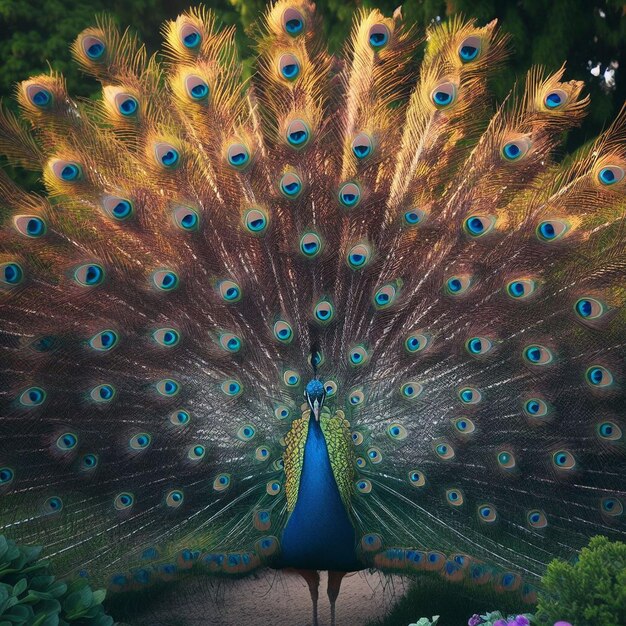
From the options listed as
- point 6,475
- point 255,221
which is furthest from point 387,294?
point 6,475

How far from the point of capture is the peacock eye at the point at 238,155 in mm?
3510

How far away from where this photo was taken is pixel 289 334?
12.4 feet

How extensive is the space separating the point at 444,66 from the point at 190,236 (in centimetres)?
143

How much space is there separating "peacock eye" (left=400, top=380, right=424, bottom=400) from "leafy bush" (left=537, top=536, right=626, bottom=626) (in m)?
1.41

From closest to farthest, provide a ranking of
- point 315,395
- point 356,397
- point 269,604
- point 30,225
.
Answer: point 315,395, point 30,225, point 356,397, point 269,604

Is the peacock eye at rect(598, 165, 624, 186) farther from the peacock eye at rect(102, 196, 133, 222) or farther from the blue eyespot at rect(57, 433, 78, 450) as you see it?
the blue eyespot at rect(57, 433, 78, 450)

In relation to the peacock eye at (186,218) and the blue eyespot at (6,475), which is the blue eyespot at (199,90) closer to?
the peacock eye at (186,218)

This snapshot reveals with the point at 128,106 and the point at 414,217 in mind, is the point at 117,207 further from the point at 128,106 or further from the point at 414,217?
the point at 414,217

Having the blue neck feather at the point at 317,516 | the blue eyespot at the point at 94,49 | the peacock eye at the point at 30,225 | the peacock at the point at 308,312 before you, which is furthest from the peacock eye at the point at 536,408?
the blue eyespot at the point at 94,49

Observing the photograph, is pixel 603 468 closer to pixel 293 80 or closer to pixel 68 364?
pixel 293 80

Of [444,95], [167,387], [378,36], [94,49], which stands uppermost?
[378,36]

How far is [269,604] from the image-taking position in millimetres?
4520

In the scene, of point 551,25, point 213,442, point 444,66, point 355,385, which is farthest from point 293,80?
point 551,25

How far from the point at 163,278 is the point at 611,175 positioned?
7.01 ft
